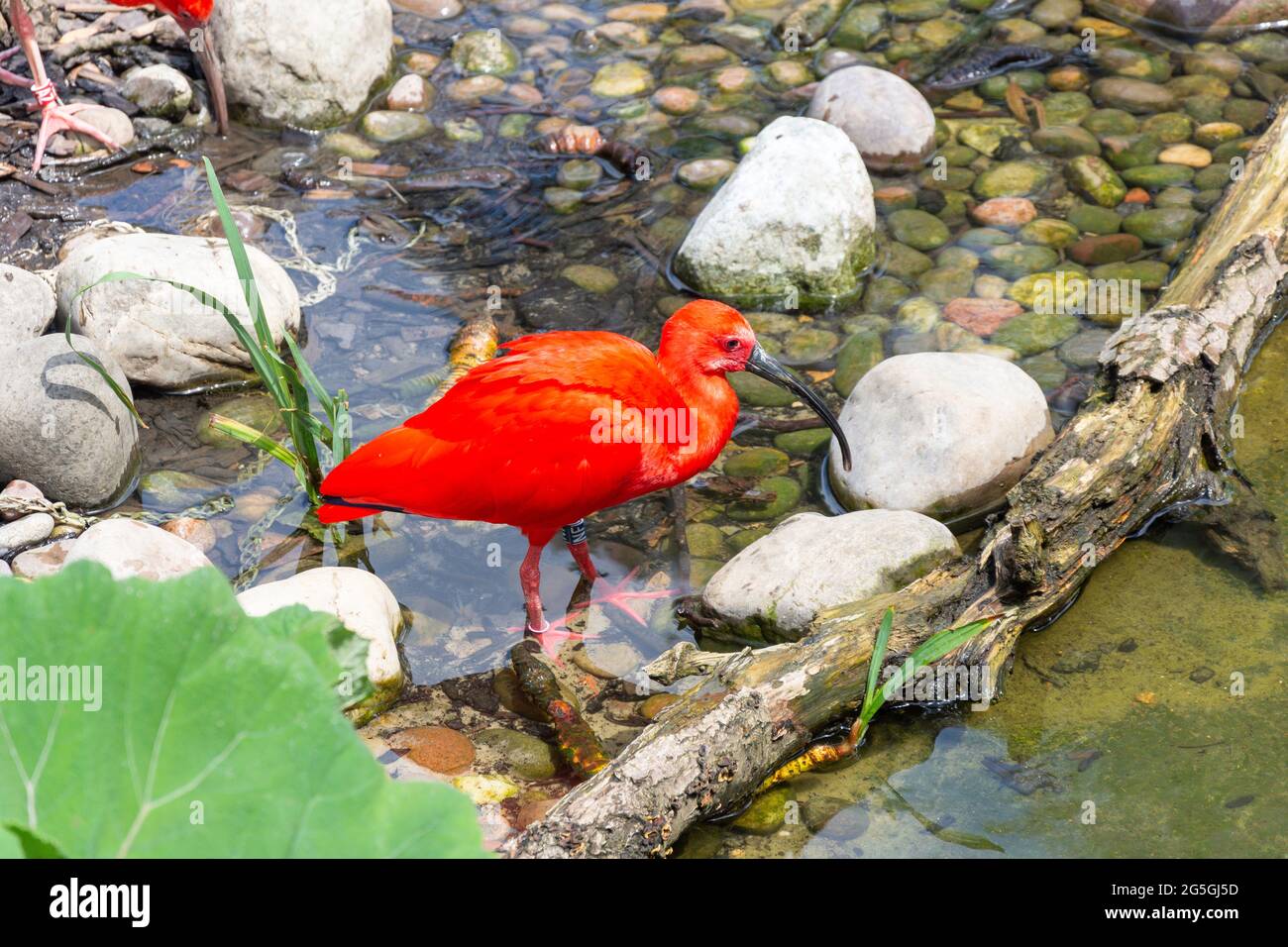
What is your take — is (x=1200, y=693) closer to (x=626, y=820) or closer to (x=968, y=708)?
(x=968, y=708)

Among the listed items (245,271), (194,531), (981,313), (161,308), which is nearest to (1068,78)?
(981,313)

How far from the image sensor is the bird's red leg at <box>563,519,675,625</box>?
13.6ft

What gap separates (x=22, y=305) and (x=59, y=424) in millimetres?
771

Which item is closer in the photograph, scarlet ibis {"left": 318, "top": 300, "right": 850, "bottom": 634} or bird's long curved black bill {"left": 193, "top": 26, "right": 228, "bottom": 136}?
scarlet ibis {"left": 318, "top": 300, "right": 850, "bottom": 634}

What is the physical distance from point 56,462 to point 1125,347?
12.3 feet

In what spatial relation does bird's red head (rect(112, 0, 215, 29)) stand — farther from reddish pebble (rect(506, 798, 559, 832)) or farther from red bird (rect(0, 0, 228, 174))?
reddish pebble (rect(506, 798, 559, 832))

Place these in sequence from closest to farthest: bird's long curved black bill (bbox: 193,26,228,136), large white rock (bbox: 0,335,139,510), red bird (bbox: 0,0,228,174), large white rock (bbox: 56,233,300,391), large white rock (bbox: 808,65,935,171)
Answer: large white rock (bbox: 0,335,139,510), large white rock (bbox: 56,233,300,391), red bird (bbox: 0,0,228,174), large white rock (bbox: 808,65,935,171), bird's long curved black bill (bbox: 193,26,228,136)

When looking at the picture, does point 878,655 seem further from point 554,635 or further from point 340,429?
point 340,429

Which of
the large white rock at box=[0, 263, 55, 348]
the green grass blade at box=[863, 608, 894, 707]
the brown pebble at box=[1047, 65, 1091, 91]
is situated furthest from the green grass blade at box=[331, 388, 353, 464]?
the brown pebble at box=[1047, 65, 1091, 91]

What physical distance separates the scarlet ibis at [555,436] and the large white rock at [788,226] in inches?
52.3

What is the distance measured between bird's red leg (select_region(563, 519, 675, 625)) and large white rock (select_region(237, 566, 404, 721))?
0.72 meters

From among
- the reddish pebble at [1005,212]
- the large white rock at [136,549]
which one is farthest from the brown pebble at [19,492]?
the reddish pebble at [1005,212]

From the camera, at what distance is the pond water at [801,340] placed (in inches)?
128

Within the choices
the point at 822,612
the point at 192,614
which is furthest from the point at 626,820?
the point at 192,614
